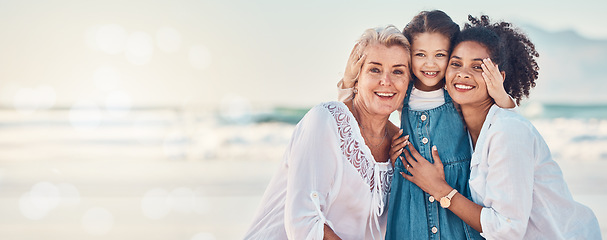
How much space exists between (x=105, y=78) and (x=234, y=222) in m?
7.68

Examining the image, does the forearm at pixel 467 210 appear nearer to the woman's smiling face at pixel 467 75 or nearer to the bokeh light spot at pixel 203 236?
the woman's smiling face at pixel 467 75

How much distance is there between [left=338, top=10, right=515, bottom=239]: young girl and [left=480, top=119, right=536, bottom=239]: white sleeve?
227mm

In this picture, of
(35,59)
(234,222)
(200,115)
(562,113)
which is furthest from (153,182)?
(562,113)

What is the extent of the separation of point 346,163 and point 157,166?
7.18 m

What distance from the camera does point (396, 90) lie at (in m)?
2.90

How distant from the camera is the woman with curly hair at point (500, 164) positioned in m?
2.64

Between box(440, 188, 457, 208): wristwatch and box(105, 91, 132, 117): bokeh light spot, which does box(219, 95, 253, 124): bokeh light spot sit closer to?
box(105, 91, 132, 117): bokeh light spot

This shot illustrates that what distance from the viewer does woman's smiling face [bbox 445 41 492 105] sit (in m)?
2.89

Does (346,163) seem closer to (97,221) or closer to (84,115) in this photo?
(97,221)

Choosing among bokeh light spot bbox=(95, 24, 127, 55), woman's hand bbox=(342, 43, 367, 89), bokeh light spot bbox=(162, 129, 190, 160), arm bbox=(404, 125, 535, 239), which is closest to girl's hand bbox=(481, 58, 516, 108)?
arm bbox=(404, 125, 535, 239)

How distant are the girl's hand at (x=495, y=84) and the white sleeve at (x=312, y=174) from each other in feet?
2.52

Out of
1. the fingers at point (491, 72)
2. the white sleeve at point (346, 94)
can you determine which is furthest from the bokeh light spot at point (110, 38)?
the fingers at point (491, 72)

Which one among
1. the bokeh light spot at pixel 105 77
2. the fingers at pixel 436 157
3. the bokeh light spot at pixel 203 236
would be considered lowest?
the bokeh light spot at pixel 203 236

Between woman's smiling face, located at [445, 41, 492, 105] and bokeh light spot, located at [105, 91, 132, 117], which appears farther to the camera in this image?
bokeh light spot, located at [105, 91, 132, 117]
